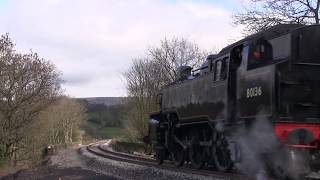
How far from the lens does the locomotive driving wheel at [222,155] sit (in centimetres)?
1504

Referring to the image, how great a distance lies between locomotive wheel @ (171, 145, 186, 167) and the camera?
19.0 metres

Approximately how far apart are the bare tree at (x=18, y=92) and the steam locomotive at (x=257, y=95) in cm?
2656

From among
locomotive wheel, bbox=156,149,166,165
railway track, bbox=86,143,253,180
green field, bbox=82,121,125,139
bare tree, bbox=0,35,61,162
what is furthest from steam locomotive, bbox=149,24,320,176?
green field, bbox=82,121,125,139

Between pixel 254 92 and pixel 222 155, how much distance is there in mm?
4176

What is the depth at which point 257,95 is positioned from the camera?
11.8 meters

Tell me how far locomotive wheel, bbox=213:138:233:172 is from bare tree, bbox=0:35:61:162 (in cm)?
2784

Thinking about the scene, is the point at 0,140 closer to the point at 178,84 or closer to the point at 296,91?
the point at 178,84

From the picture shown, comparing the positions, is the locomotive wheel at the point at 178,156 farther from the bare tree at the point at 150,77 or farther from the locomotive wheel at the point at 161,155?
the bare tree at the point at 150,77

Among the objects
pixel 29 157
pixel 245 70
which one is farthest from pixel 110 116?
pixel 245 70

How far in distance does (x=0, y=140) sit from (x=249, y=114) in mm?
33093

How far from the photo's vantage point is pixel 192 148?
17781 mm

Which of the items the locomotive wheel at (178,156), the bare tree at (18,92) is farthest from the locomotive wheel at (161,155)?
the bare tree at (18,92)

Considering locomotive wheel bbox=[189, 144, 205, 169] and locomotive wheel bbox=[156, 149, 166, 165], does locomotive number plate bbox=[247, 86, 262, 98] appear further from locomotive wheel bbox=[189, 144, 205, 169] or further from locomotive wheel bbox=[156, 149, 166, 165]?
locomotive wheel bbox=[156, 149, 166, 165]

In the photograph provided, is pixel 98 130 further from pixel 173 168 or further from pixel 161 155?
pixel 173 168
